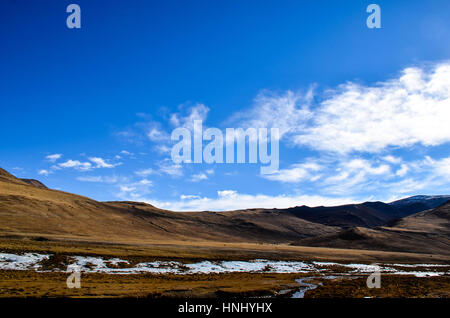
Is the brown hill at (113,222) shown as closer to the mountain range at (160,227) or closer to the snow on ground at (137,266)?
the mountain range at (160,227)

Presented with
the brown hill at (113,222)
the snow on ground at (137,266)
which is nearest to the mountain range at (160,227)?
the brown hill at (113,222)

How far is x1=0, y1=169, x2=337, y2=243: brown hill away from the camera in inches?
3381

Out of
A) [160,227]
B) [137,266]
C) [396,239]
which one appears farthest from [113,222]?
[396,239]

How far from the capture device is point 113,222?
122m

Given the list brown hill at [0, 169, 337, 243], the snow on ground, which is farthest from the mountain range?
the snow on ground

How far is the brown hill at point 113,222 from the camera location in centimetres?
8588

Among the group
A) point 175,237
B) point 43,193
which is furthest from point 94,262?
point 43,193

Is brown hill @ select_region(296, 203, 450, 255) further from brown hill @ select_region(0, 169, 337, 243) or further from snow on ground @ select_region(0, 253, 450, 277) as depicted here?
snow on ground @ select_region(0, 253, 450, 277)

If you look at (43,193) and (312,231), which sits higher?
(43,193)
